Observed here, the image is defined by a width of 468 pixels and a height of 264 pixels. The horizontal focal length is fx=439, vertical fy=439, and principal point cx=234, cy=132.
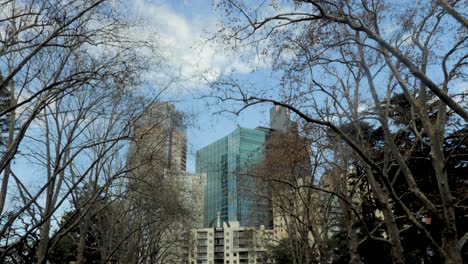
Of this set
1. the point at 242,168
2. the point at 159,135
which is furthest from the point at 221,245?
the point at 159,135

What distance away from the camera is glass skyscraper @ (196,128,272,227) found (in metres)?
21.8

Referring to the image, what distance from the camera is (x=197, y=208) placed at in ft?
114

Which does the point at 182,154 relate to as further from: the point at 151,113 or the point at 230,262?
the point at 230,262

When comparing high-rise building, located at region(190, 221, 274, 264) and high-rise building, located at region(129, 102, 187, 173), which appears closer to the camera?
high-rise building, located at region(129, 102, 187, 173)

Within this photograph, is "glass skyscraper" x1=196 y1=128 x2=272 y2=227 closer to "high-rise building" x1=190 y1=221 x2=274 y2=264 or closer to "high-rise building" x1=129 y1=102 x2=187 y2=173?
"high-rise building" x1=129 y1=102 x2=187 y2=173

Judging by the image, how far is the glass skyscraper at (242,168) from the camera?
21.8 m

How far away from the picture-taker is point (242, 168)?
2270cm

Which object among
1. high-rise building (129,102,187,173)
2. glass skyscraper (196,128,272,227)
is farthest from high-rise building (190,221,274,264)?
high-rise building (129,102,187,173)

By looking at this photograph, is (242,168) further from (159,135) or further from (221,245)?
(221,245)

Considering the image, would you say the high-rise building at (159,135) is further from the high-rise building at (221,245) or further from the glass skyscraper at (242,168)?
the high-rise building at (221,245)

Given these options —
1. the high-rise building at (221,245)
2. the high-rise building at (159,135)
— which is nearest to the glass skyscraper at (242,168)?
the high-rise building at (159,135)

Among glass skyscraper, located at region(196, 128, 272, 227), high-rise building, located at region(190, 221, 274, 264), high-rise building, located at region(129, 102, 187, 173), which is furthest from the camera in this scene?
high-rise building, located at region(190, 221, 274, 264)

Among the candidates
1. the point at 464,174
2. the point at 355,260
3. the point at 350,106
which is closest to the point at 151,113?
the point at 350,106

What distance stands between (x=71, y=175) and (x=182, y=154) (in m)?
4.63
